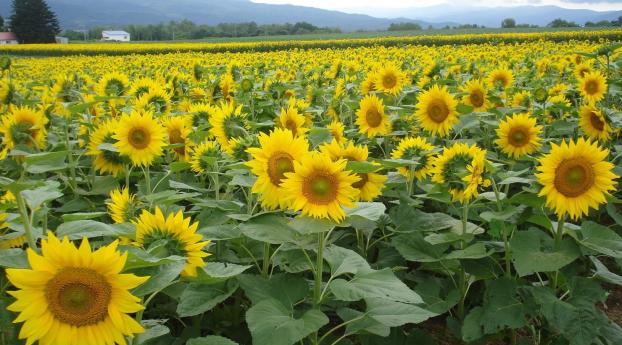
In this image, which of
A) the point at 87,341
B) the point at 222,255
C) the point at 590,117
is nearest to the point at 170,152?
the point at 222,255

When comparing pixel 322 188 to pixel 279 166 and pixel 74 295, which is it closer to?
pixel 279 166

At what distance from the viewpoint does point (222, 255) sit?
2.38 m

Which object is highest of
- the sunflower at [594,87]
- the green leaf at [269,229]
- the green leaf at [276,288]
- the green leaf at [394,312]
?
the sunflower at [594,87]

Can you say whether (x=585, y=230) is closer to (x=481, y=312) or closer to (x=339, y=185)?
(x=481, y=312)

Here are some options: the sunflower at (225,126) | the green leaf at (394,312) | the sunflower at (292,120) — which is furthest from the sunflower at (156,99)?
the green leaf at (394,312)

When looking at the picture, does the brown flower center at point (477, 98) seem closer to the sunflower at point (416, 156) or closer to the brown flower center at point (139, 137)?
the sunflower at point (416, 156)

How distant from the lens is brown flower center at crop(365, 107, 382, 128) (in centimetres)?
370

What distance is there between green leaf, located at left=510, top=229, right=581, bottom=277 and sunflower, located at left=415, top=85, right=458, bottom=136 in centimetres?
147

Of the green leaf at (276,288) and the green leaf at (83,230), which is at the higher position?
the green leaf at (83,230)

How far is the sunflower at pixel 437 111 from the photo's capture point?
12.1 ft

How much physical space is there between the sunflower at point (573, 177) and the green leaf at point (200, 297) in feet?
4.28

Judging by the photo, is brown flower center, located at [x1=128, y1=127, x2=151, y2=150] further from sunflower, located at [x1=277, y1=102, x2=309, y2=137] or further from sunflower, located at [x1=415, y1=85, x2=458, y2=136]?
sunflower, located at [x1=415, y1=85, x2=458, y2=136]

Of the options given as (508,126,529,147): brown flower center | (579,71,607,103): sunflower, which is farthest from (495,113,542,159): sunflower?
(579,71,607,103): sunflower

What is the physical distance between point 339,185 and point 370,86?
3.34 meters
